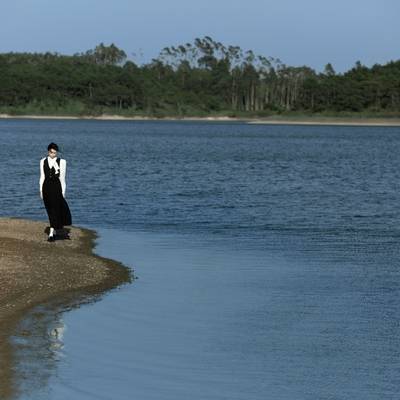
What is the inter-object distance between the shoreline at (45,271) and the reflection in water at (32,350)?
0.62 ft

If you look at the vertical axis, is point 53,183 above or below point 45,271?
above

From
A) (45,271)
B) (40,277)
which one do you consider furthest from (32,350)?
(45,271)

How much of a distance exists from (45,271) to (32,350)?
5059 millimetres

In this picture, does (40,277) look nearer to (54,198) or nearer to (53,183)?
(53,183)

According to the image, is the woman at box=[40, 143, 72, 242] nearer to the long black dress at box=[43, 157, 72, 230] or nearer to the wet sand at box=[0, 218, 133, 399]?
the long black dress at box=[43, 157, 72, 230]

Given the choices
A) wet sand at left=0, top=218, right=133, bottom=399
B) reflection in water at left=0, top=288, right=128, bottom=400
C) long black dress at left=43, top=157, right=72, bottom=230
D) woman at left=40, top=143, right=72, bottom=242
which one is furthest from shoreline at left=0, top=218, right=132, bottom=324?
woman at left=40, top=143, right=72, bottom=242

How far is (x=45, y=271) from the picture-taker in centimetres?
1590

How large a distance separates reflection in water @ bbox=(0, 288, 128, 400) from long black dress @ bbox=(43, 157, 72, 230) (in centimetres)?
490

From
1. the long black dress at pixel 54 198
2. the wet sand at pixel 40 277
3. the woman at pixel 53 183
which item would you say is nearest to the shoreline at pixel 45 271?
the wet sand at pixel 40 277

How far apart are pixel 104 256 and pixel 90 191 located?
1714cm

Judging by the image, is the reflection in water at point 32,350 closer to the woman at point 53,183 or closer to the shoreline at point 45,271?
the shoreline at point 45,271

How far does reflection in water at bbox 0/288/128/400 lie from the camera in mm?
9500

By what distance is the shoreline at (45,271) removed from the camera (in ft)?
45.4

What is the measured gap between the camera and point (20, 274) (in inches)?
603
